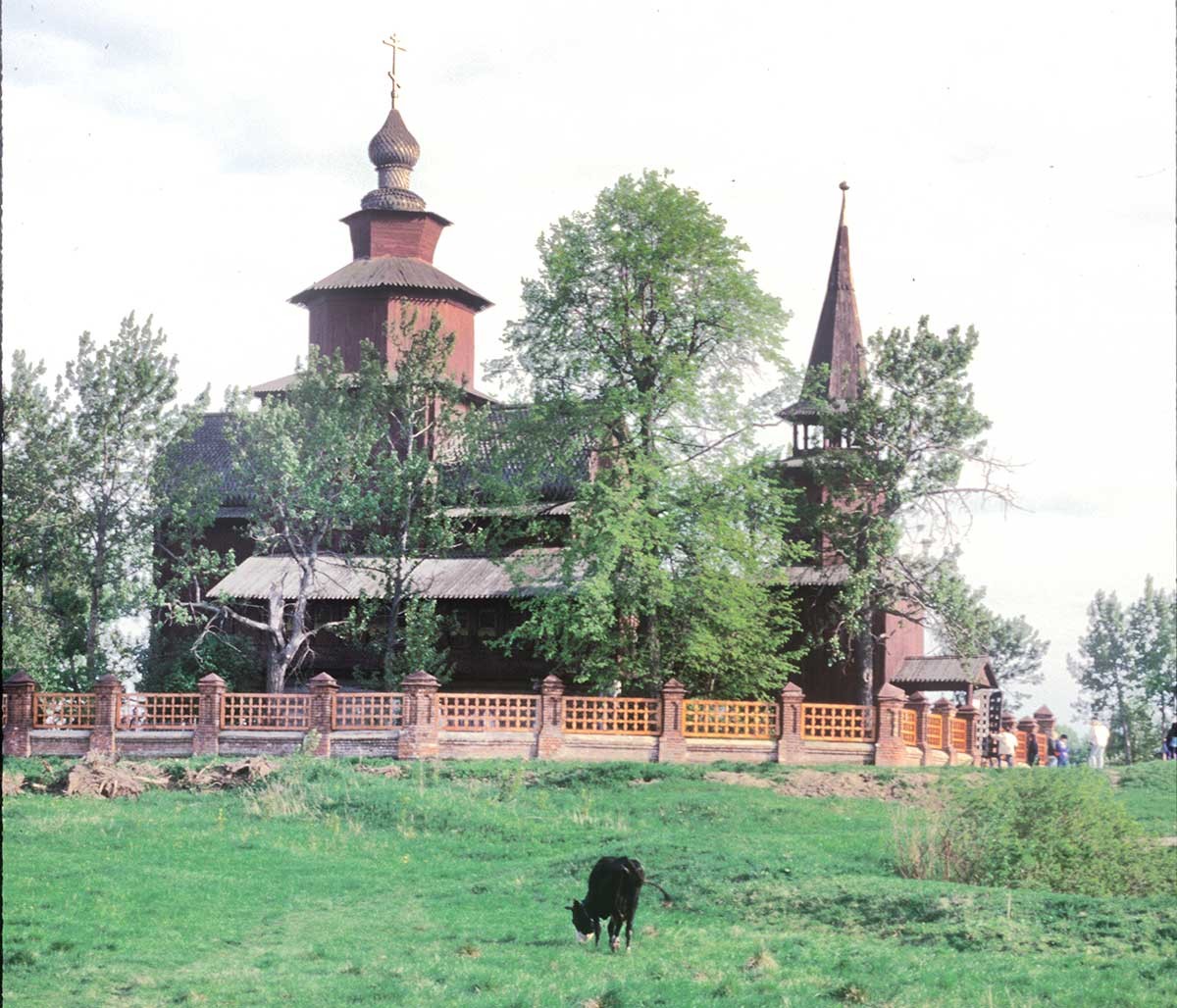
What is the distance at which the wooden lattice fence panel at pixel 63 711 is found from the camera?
102 feet

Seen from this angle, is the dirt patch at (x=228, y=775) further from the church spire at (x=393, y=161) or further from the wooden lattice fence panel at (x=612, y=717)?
the church spire at (x=393, y=161)

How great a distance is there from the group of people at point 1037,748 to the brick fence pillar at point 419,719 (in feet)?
38.7

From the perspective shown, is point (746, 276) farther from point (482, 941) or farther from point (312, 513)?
point (482, 941)

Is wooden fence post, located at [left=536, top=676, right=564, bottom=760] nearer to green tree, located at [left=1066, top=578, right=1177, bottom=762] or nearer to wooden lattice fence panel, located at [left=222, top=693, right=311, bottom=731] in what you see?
wooden lattice fence panel, located at [left=222, top=693, right=311, bottom=731]

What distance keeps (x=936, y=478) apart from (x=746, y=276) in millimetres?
6281

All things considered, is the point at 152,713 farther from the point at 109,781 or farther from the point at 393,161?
the point at 393,161

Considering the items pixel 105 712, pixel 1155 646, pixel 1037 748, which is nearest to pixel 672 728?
pixel 105 712

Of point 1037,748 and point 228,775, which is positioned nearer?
point 228,775

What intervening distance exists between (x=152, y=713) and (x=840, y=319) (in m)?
21.8

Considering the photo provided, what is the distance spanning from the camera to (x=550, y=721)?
2977cm

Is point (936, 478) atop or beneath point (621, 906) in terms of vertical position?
atop

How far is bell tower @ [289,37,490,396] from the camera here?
42.3 m

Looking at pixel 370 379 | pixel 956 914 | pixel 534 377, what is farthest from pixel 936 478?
pixel 956 914

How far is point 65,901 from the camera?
1653 centimetres
